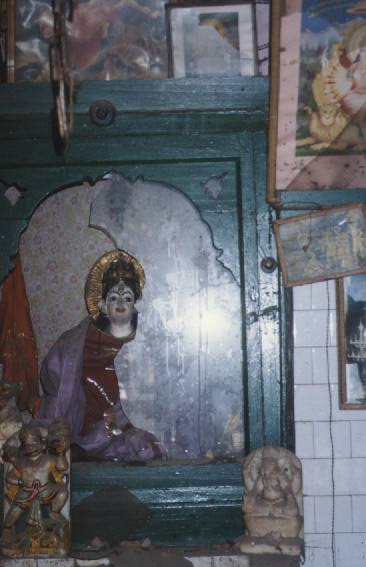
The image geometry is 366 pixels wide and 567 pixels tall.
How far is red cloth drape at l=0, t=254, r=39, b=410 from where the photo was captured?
5445mm

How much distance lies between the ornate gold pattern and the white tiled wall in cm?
104

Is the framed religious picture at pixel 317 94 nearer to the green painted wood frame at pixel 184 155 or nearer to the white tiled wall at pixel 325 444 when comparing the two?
the green painted wood frame at pixel 184 155

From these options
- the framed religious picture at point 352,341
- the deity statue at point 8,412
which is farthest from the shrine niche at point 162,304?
the framed religious picture at point 352,341

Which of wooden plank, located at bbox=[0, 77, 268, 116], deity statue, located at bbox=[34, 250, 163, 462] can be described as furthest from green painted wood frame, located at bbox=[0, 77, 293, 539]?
deity statue, located at bbox=[34, 250, 163, 462]

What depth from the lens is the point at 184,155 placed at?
5.36 meters

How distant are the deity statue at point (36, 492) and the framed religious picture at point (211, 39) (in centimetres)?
219

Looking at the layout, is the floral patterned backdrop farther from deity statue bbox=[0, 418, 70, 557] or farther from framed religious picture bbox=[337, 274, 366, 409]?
framed religious picture bbox=[337, 274, 366, 409]

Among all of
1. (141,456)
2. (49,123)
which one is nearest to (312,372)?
(141,456)

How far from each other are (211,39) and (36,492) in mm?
2709

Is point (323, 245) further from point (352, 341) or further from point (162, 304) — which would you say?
point (162, 304)

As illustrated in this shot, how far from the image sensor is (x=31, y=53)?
17.4 ft

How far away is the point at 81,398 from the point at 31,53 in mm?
2050

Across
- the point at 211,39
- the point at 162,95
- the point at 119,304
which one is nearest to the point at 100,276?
the point at 119,304

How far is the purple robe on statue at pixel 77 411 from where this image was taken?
538 centimetres
